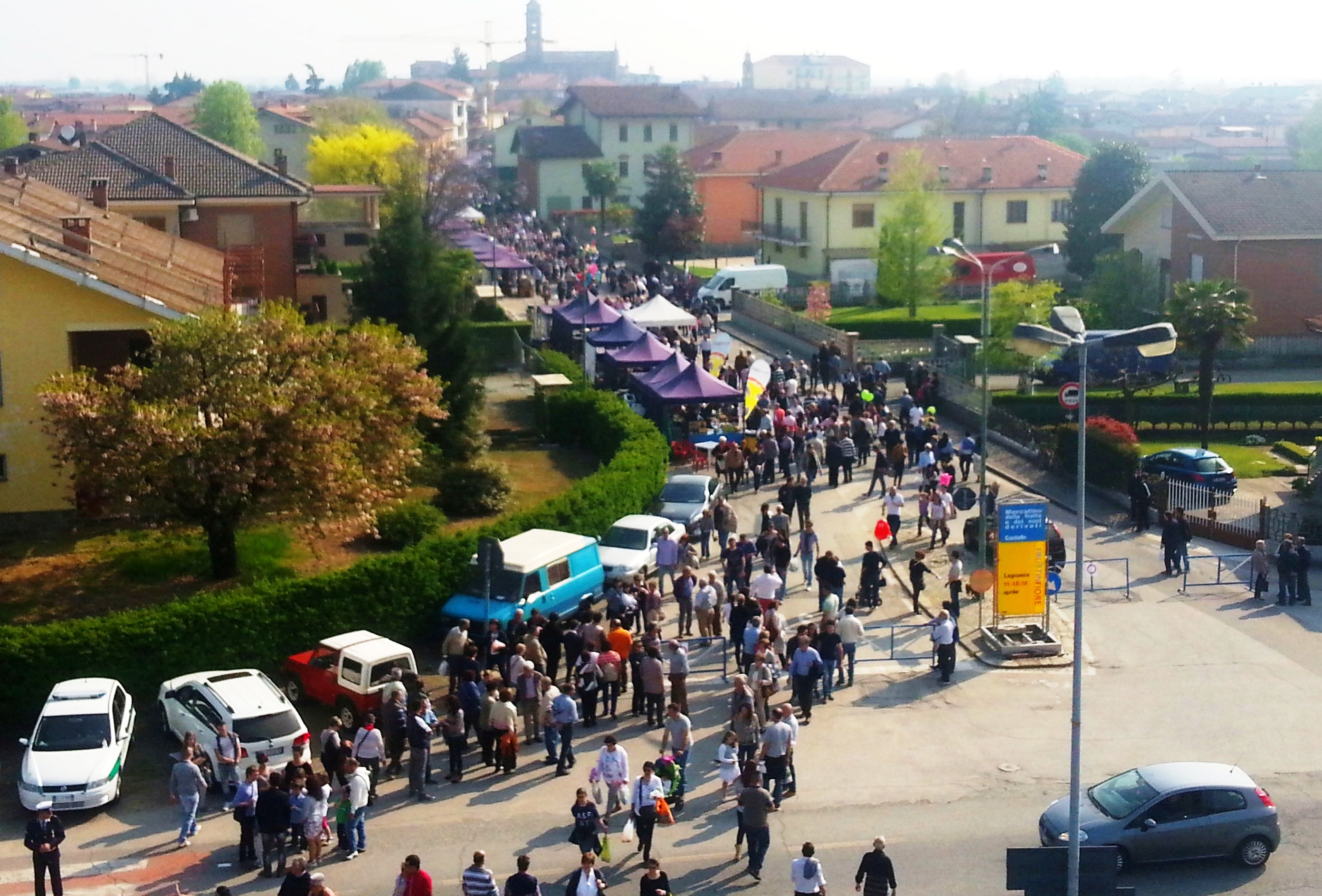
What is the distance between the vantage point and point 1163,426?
42906 mm

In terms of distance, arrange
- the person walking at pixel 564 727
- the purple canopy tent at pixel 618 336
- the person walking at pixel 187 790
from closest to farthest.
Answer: the person walking at pixel 187 790
the person walking at pixel 564 727
the purple canopy tent at pixel 618 336

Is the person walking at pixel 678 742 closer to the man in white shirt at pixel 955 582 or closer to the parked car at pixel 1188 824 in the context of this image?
the parked car at pixel 1188 824

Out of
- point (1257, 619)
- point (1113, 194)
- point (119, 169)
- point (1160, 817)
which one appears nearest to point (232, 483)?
point (1160, 817)

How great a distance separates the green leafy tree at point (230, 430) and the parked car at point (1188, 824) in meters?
13.0

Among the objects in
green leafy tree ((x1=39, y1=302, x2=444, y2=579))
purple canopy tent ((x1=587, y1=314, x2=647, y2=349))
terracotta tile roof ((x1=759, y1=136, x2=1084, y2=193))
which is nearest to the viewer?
green leafy tree ((x1=39, y1=302, x2=444, y2=579))

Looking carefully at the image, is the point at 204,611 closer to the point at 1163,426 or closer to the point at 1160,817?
the point at 1160,817

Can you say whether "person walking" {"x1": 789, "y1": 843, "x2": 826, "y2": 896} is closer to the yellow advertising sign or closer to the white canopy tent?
the yellow advertising sign

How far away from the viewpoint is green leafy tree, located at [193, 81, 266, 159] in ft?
348

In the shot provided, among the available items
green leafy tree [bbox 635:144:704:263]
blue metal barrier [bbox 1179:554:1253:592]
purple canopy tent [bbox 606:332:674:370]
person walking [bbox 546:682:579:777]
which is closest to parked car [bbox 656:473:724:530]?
purple canopy tent [bbox 606:332:674:370]

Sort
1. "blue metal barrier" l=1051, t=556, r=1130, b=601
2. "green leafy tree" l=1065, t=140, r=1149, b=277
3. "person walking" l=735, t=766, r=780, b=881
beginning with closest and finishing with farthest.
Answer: "person walking" l=735, t=766, r=780, b=881 → "blue metal barrier" l=1051, t=556, r=1130, b=601 → "green leafy tree" l=1065, t=140, r=1149, b=277

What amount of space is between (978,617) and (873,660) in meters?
2.76

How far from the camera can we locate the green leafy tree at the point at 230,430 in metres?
24.3

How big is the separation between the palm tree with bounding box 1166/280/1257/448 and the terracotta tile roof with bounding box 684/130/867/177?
4797 centimetres

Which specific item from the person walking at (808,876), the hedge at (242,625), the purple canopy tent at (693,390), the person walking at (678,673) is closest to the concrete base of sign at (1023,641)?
the person walking at (678,673)
